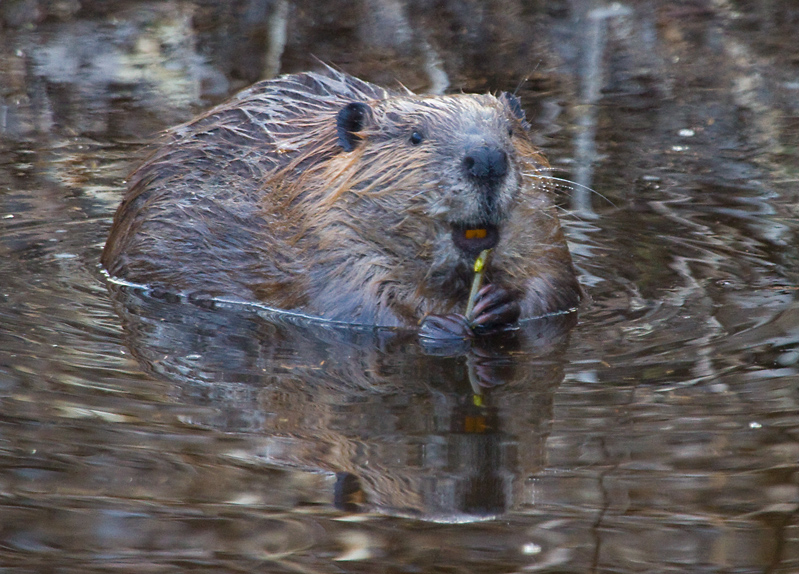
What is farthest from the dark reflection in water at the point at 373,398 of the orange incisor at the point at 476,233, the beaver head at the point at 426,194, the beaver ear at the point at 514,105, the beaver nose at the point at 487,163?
the beaver ear at the point at 514,105

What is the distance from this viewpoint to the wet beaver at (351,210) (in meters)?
4.13

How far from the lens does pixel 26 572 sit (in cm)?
246

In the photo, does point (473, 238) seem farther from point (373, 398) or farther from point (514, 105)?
point (373, 398)

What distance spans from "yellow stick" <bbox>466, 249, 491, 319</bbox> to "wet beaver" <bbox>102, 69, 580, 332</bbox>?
0.03 m

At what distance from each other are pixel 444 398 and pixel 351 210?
3.74 ft

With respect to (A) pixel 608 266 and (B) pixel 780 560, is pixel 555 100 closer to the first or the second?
(A) pixel 608 266

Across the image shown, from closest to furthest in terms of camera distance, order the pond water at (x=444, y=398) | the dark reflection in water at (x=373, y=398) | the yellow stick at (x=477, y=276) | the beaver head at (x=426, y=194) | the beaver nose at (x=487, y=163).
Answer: the pond water at (x=444, y=398) < the dark reflection in water at (x=373, y=398) < the beaver nose at (x=487, y=163) < the beaver head at (x=426, y=194) < the yellow stick at (x=477, y=276)

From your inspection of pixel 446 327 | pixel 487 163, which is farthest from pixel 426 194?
pixel 446 327

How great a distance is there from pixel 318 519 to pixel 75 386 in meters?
1.21

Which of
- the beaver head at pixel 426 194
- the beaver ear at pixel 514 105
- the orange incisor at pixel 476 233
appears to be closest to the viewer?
the beaver head at pixel 426 194

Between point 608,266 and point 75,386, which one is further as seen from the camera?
point 608,266

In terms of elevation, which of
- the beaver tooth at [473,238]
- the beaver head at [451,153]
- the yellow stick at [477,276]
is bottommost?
the yellow stick at [477,276]

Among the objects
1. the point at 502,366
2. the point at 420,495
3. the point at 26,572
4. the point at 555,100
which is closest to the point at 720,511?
the point at 420,495

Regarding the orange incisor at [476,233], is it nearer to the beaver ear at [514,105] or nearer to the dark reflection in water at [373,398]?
the dark reflection in water at [373,398]
